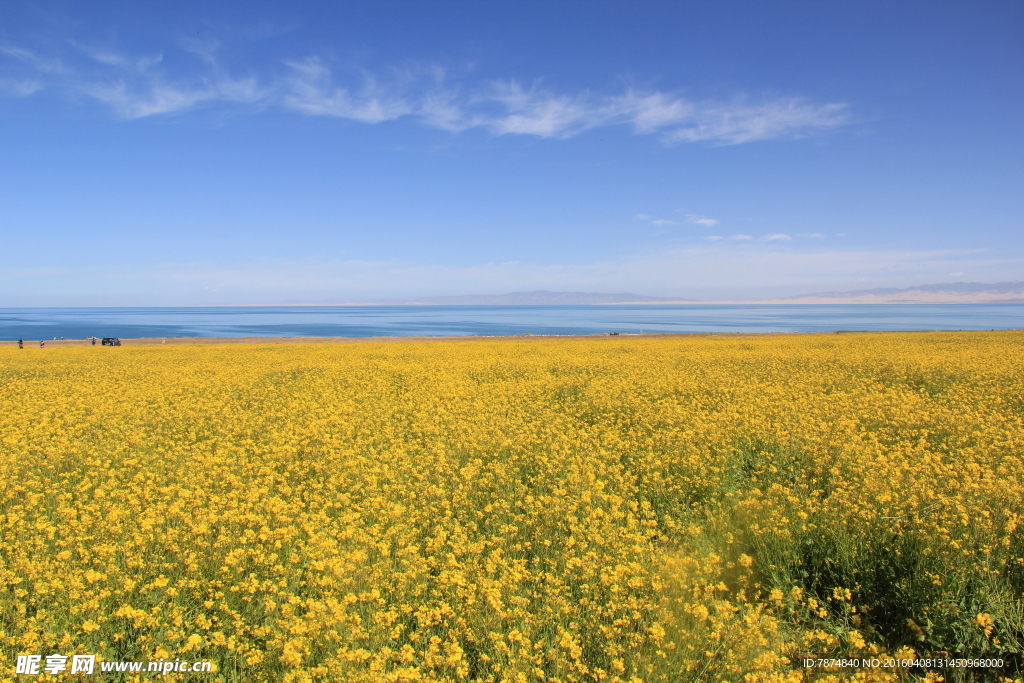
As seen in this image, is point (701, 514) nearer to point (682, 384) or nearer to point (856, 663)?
point (856, 663)

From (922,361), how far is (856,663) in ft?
59.2

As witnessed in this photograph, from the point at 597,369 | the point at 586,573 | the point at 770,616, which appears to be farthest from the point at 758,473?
the point at 597,369

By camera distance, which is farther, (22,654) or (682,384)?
(682,384)

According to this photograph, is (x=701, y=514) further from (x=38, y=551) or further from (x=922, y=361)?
(x=922, y=361)

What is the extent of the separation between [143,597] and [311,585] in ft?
3.95

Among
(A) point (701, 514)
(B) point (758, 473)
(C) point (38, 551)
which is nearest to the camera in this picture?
(C) point (38, 551)

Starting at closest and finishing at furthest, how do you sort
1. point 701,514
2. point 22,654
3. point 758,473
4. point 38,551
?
point 22,654 < point 38,551 < point 701,514 < point 758,473

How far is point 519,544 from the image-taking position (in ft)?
14.9

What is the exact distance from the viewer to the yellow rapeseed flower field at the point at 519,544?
3.30m

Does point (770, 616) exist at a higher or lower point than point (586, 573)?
lower

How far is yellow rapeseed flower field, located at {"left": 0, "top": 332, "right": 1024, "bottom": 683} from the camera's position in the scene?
330 centimetres

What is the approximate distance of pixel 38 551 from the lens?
4.23m

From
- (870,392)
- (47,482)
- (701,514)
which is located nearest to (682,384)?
(870,392)

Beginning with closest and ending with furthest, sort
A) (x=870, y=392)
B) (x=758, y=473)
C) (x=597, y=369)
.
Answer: (x=758, y=473)
(x=870, y=392)
(x=597, y=369)
